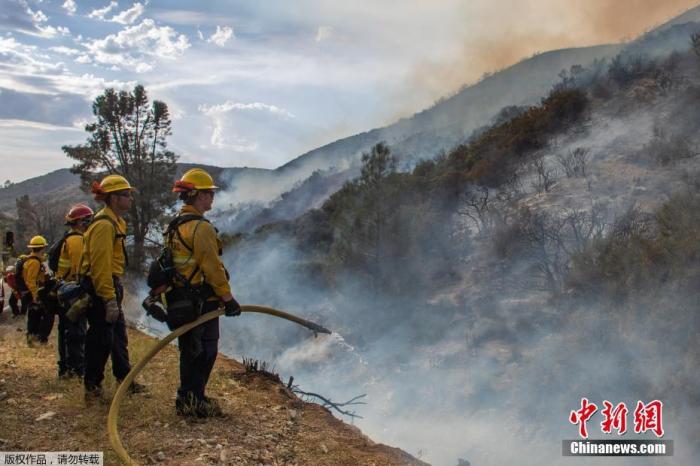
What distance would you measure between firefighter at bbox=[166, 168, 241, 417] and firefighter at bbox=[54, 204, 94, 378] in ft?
4.79

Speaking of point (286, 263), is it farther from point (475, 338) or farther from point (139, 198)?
point (475, 338)

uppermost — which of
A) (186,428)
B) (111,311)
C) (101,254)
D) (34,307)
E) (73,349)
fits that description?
(34,307)

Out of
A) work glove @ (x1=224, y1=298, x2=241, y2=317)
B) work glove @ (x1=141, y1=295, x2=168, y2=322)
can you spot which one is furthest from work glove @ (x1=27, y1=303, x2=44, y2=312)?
work glove @ (x1=224, y1=298, x2=241, y2=317)

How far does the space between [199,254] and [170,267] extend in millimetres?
295

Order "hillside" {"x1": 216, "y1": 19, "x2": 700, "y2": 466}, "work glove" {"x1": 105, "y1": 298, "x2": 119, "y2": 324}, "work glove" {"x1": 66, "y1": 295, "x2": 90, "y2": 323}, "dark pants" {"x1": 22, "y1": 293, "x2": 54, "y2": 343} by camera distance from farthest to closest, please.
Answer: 1. "hillside" {"x1": 216, "y1": 19, "x2": 700, "y2": 466}
2. "dark pants" {"x1": 22, "y1": 293, "x2": 54, "y2": 343}
3. "work glove" {"x1": 66, "y1": 295, "x2": 90, "y2": 323}
4. "work glove" {"x1": 105, "y1": 298, "x2": 119, "y2": 324}

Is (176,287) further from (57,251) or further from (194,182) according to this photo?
(57,251)

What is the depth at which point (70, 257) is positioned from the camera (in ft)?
16.5

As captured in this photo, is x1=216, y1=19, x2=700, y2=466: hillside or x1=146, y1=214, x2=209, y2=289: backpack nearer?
x1=146, y1=214, x2=209, y2=289: backpack

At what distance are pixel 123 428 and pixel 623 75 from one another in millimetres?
21912

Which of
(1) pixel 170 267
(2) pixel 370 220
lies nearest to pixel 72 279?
(1) pixel 170 267

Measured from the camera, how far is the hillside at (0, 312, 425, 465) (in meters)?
3.68

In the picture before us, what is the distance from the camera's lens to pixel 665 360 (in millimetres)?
8055

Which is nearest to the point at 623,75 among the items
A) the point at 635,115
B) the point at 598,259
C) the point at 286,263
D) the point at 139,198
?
the point at 635,115

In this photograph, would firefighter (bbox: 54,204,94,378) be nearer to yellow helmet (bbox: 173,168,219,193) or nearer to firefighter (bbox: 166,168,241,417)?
firefighter (bbox: 166,168,241,417)
